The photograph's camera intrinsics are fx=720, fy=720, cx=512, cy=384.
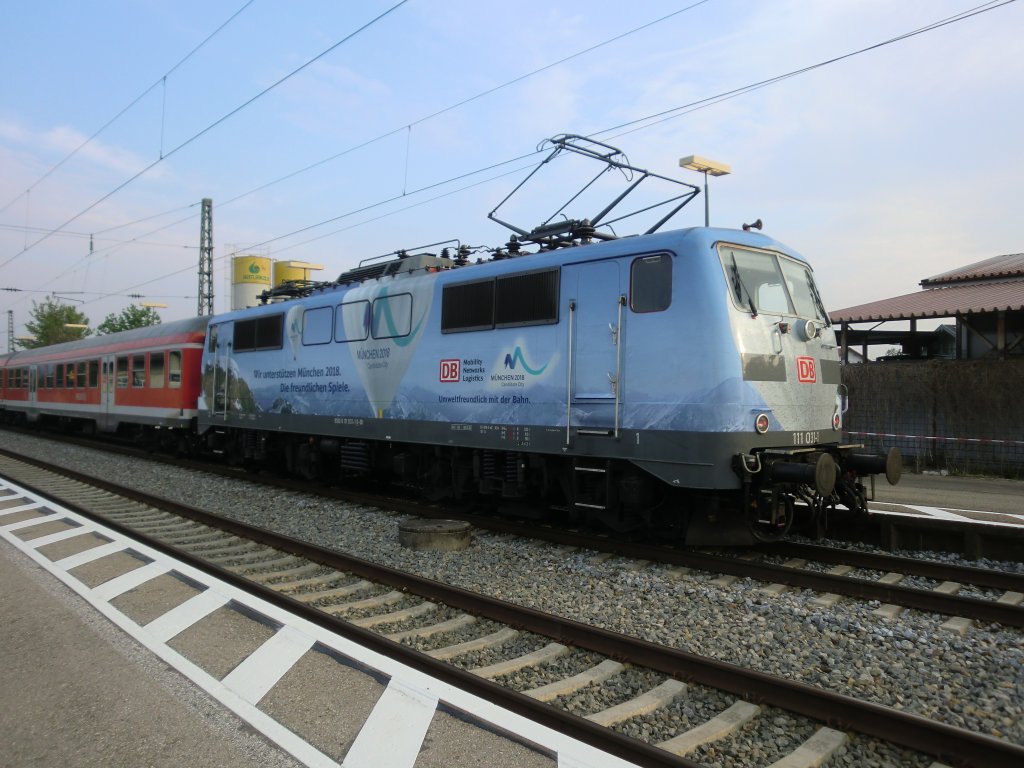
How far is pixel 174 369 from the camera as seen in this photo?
1717cm

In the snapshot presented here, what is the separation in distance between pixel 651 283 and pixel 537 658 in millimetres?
4166

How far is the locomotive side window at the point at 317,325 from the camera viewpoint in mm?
11945

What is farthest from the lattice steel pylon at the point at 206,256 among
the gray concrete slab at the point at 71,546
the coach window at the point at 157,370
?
the gray concrete slab at the point at 71,546

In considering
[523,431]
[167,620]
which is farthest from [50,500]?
[523,431]

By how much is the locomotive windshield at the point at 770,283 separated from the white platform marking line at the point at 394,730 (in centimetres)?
497

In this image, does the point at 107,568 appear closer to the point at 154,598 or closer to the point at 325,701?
the point at 154,598

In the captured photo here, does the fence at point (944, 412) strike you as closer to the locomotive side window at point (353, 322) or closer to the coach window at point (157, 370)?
the locomotive side window at point (353, 322)

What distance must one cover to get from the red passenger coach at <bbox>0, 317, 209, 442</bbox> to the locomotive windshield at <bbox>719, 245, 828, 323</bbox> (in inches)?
522

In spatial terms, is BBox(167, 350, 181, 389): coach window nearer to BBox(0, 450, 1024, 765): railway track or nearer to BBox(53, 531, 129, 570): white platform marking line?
BBox(53, 531, 129, 570): white platform marking line

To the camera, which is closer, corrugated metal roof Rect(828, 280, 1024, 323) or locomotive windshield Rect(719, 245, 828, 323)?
locomotive windshield Rect(719, 245, 828, 323)

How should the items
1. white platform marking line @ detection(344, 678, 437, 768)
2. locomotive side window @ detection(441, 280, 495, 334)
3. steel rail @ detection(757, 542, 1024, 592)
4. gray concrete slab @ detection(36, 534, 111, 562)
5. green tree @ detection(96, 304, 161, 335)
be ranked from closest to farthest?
white platform marking line @ detection(344, 678, 437, 768) < steel rail @ detection(757, 542, 1024, 592) < gray concrete slab @ detection(36, 534, 111, 562) < locomotive side window @ detection(441, 280, 495, 334) < green tree @ detection(96, 304, 161, 335)

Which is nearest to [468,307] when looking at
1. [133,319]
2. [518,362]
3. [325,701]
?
[518,362]

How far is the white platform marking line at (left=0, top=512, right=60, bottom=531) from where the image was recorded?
9406 mm

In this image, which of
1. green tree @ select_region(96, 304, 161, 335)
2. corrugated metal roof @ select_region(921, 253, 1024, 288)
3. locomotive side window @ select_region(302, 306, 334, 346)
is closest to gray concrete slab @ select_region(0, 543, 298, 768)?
locomotive side window @ select_region(302, 306, 334, 346)
